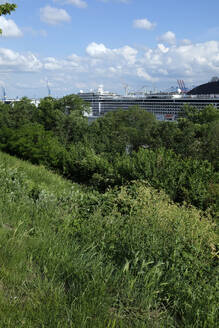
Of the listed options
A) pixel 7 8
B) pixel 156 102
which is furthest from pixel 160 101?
pixel 7 8

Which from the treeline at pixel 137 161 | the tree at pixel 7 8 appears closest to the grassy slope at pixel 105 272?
the treeline at pixel 137 161

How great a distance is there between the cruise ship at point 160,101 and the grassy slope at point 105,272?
60522 millimetres

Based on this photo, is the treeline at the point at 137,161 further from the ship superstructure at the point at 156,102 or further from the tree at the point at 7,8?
the ship superstructure at the point at 156,102

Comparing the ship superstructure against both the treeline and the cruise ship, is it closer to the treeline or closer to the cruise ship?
the cruise ship

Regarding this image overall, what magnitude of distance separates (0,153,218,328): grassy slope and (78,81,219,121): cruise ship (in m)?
60.5

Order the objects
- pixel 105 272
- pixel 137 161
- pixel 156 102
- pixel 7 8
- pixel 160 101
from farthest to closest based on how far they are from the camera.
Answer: pixel 156 102 < pixel 160 101 < pixel 7 8 < pixel 137 161 < pixel 105 272

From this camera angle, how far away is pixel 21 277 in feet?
7.09

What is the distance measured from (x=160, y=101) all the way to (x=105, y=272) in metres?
75.2

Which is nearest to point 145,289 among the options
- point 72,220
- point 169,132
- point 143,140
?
point 72,220

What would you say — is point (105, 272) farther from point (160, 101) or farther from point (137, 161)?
point (160, 101)

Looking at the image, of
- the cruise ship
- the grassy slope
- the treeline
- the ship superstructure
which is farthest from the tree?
the ship superstructure

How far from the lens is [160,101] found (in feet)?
244

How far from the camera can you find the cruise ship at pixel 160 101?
226 feet

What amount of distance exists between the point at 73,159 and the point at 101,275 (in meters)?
8.93
